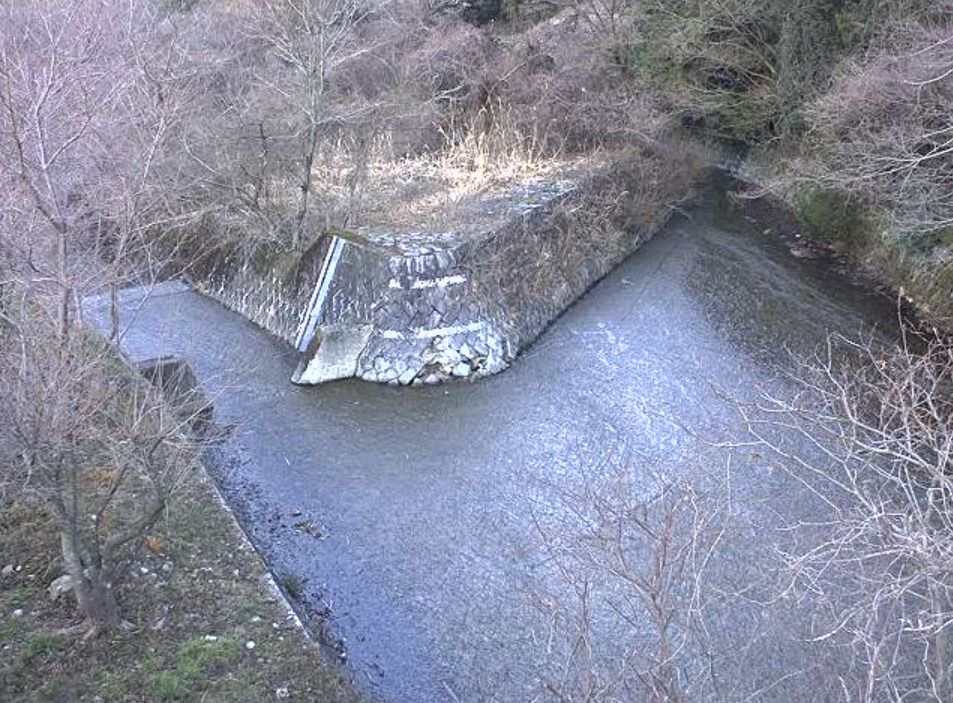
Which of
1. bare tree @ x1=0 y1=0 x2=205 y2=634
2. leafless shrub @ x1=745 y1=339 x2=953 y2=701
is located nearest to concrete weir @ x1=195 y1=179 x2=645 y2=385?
bare tree @ x1=0 y1=0 x2=205 y2=634

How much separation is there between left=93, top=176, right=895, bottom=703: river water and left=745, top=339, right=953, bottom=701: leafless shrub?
454 mm

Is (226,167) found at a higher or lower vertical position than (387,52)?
lower

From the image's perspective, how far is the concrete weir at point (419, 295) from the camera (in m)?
12.6

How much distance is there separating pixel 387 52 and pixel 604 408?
12.8 metres

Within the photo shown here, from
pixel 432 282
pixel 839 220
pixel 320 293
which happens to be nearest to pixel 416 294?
pixel 432 282

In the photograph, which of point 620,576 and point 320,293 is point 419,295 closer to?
point 320,293

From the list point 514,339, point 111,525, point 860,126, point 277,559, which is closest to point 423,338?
point 514,339

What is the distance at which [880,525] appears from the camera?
4391mm

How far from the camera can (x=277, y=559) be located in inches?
355

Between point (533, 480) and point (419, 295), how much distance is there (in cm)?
396

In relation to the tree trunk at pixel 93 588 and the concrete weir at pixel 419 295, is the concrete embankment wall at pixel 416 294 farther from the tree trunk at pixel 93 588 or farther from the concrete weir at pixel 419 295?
the tree trunk at pixel 93 588

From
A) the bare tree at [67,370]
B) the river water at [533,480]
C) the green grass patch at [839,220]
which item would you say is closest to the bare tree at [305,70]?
the river water at [533,480]

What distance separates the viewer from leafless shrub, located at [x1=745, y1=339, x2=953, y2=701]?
14.0 ft

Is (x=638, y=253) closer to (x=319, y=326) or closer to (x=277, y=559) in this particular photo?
(x=319, y=326)
